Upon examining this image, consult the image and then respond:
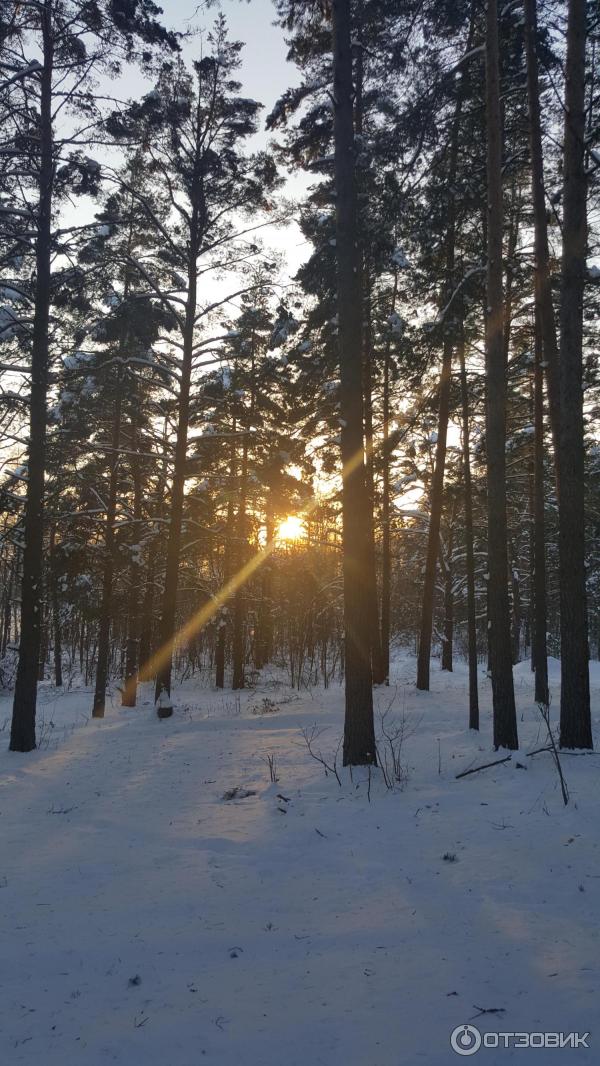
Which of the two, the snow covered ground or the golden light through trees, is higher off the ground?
the golden light through trees

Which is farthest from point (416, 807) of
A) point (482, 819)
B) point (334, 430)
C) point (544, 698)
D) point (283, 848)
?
point (334, 430)

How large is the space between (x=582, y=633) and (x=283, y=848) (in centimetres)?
493

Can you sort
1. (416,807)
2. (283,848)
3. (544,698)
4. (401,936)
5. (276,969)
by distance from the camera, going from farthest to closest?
(544,698)
(416,807)
(283,848)
(401,936)
(276,969)

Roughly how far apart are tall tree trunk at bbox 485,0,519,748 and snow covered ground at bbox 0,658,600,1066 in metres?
1.14

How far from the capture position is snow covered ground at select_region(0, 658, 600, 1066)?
9.48 ft

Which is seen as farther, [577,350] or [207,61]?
[207,61]

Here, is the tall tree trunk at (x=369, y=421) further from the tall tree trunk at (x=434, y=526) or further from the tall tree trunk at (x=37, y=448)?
the tall tree trunk at (x=37, y=448)

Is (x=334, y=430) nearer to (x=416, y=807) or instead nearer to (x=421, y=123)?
(x=421, y=123)

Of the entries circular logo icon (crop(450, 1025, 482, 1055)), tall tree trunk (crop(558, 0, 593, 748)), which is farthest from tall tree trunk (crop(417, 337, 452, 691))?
circular logo icon (crop(450, 1025, 482, 1055))

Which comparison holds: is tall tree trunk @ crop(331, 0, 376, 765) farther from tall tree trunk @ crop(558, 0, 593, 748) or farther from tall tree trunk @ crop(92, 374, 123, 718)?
tall tree trunk @ crop(92, 374, 123, 718)

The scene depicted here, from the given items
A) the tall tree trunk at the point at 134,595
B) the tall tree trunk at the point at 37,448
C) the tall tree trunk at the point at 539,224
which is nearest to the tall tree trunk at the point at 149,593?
the tall tree trunk at the point at 134,595

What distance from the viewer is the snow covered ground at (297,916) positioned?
2.89 m

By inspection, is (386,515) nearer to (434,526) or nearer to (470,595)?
(434,526)

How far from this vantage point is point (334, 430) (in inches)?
639
